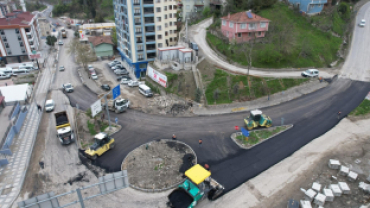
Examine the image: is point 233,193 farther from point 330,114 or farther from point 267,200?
point 330,114

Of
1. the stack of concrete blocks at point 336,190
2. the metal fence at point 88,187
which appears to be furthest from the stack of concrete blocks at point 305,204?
the metal fence at point 88,187

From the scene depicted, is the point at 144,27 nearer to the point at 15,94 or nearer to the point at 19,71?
the point at 15,94

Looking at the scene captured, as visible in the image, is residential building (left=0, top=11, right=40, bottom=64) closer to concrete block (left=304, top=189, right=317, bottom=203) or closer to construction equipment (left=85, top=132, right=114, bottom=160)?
construction equipment (left=85, top=132, right=114, bottom=160)

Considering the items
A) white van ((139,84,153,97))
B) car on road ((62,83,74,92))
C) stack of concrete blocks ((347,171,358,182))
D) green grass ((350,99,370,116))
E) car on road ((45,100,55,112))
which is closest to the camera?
stack of concrete blocks ((347,171,358,182))

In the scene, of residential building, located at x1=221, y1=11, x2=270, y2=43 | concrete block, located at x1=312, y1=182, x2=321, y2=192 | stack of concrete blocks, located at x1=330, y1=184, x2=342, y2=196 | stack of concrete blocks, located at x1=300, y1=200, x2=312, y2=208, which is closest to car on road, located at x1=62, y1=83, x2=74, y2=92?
residential building, located at x1=221, y1=11, x2=270, y2=43

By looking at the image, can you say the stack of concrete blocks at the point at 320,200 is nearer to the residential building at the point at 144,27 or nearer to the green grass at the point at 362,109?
the green grass at the point at 362,109
